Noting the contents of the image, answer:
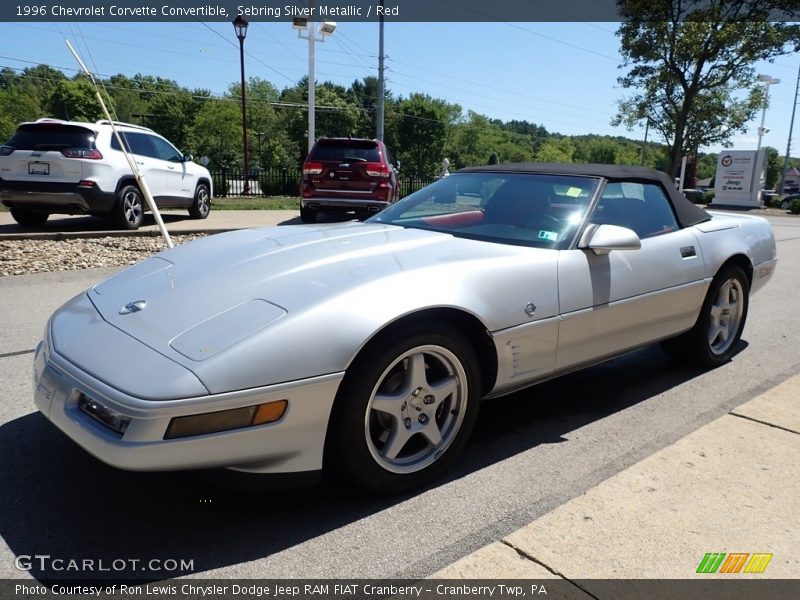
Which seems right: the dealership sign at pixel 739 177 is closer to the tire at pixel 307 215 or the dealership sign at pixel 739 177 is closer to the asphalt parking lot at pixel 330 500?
the tire at pixel 307 215

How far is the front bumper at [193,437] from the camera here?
1.88 meters

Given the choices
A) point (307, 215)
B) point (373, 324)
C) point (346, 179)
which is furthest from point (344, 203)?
point (373, 324)

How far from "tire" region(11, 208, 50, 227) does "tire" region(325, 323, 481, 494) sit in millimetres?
9401

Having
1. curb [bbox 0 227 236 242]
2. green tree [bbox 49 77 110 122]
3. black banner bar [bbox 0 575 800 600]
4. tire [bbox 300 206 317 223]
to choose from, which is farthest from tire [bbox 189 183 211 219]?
green tree [bbox 49 77 110 122]

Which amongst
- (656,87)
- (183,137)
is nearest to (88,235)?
(656,87)

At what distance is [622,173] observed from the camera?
363cm

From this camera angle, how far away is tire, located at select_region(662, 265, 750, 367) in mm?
3969

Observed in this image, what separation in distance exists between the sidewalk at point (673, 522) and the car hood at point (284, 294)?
828 millimetres

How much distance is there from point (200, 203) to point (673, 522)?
11.3m

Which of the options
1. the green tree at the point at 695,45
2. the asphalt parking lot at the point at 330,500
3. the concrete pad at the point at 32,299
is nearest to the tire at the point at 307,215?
the concrete pad at the point at 32,299

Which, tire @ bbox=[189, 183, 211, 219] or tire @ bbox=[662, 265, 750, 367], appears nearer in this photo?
tire @ bbox=[662, 265, 750, 367]

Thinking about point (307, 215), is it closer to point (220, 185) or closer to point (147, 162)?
point (147, 162)

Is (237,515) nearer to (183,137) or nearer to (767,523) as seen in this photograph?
(767,523)

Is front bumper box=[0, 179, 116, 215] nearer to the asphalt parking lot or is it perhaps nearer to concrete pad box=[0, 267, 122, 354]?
concrete pad box=[0, 267, 122, 354]
